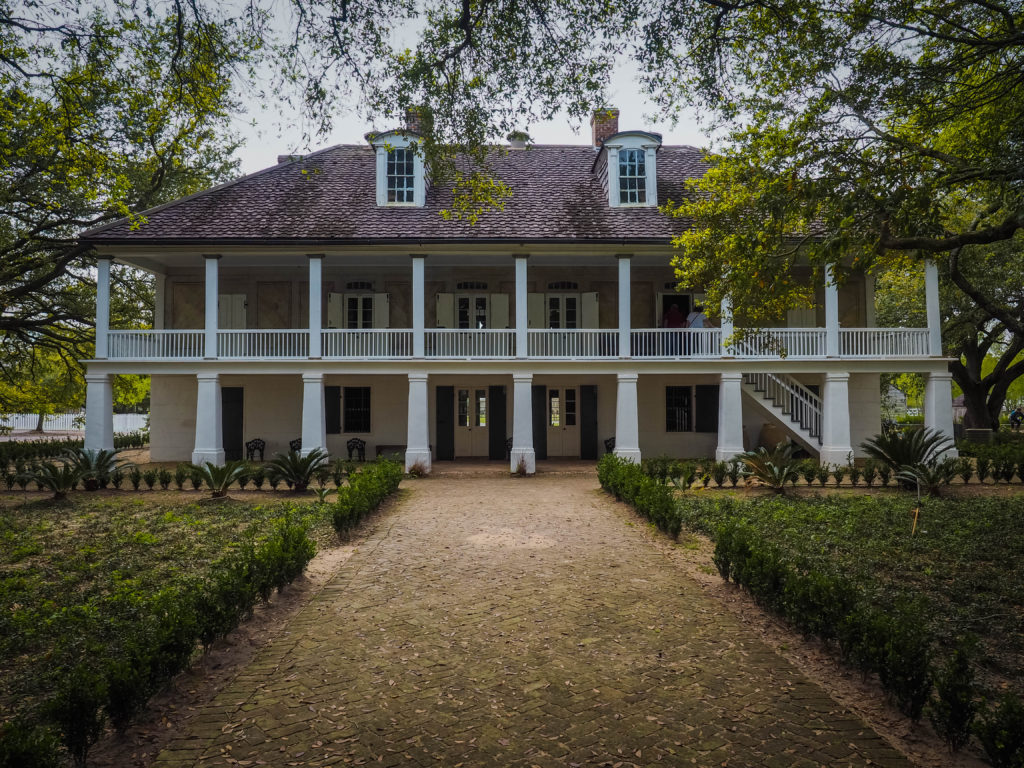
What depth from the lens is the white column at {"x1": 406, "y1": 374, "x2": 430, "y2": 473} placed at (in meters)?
16.8

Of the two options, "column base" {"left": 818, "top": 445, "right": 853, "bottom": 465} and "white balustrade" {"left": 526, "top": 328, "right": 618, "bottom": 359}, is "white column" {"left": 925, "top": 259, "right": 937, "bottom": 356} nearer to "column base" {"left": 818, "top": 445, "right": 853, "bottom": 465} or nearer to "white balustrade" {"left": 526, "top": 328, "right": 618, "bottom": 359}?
"column base" {"left": 818, "top": 445, "right": 853, "bottom": 465}

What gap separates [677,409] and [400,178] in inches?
432

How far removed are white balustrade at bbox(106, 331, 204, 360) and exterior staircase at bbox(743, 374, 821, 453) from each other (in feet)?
50.2

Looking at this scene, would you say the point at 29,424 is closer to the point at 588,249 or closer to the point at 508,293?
the point at 508,293

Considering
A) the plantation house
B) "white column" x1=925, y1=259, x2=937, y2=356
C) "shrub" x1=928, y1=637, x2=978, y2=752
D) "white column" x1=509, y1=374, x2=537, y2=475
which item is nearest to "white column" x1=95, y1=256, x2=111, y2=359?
the plantation house

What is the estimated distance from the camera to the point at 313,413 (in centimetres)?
1716

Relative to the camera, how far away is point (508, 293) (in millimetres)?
19734

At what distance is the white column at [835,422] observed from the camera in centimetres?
1691

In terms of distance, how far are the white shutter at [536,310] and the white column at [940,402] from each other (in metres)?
10.7

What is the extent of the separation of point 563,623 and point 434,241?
12579mm

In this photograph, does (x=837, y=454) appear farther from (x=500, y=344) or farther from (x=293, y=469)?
(x=293, y=469)

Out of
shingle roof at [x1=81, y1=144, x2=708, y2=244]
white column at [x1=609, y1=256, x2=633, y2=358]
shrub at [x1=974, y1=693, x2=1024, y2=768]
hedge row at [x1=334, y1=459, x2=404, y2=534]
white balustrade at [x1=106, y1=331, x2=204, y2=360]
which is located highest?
shingle roof at [x1=81, y1=144, x2=708, y2=244]

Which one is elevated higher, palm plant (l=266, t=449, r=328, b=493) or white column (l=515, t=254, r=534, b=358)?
white column (l=515, t=254, r=534, b=358)

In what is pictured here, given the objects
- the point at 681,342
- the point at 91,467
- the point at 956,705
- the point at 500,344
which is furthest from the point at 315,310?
the point at 956,705
